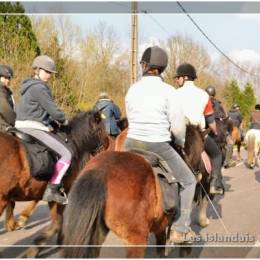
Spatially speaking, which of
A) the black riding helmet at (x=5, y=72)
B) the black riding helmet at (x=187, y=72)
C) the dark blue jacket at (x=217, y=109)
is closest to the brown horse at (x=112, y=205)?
the black riding helmet at (x=187, y=72)

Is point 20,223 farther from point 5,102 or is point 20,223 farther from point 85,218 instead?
point 85,218

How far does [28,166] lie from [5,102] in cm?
213

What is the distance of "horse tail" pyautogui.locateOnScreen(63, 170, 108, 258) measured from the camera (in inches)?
161

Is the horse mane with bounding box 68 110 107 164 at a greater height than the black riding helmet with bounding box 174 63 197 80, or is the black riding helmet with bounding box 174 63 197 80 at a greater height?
the black riding helmet with bounding box 174 63 197 80

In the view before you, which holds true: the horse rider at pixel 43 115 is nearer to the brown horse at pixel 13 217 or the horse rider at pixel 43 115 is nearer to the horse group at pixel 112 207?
the brown horse at pixel 13 217

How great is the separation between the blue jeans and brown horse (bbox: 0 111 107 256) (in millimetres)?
1237

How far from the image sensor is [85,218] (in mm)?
4102

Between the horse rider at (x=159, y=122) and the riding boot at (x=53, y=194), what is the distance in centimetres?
183

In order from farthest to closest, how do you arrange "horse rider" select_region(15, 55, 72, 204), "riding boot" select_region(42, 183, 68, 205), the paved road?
"riding boot" select_region(42, 183, 68, 205) < "horse rider" select_region(15, 55, 72, 204) < the paved road

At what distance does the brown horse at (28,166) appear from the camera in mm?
5902

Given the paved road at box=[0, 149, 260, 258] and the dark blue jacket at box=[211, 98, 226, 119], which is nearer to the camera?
the paved road at box=[0, 149, 260, 258]

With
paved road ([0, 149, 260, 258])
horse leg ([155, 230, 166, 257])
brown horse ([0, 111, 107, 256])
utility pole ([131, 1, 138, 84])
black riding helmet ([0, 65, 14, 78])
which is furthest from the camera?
utility pole ([131, 1, 138, 84])

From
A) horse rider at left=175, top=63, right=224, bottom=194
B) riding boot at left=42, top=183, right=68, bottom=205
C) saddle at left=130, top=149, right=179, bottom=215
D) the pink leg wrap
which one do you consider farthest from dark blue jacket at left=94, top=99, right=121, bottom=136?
saddle at left=130, top=149, right=179, bottom=215

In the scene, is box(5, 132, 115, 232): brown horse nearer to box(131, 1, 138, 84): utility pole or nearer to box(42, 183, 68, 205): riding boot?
box(42, 183, 68, 205): riding boot
